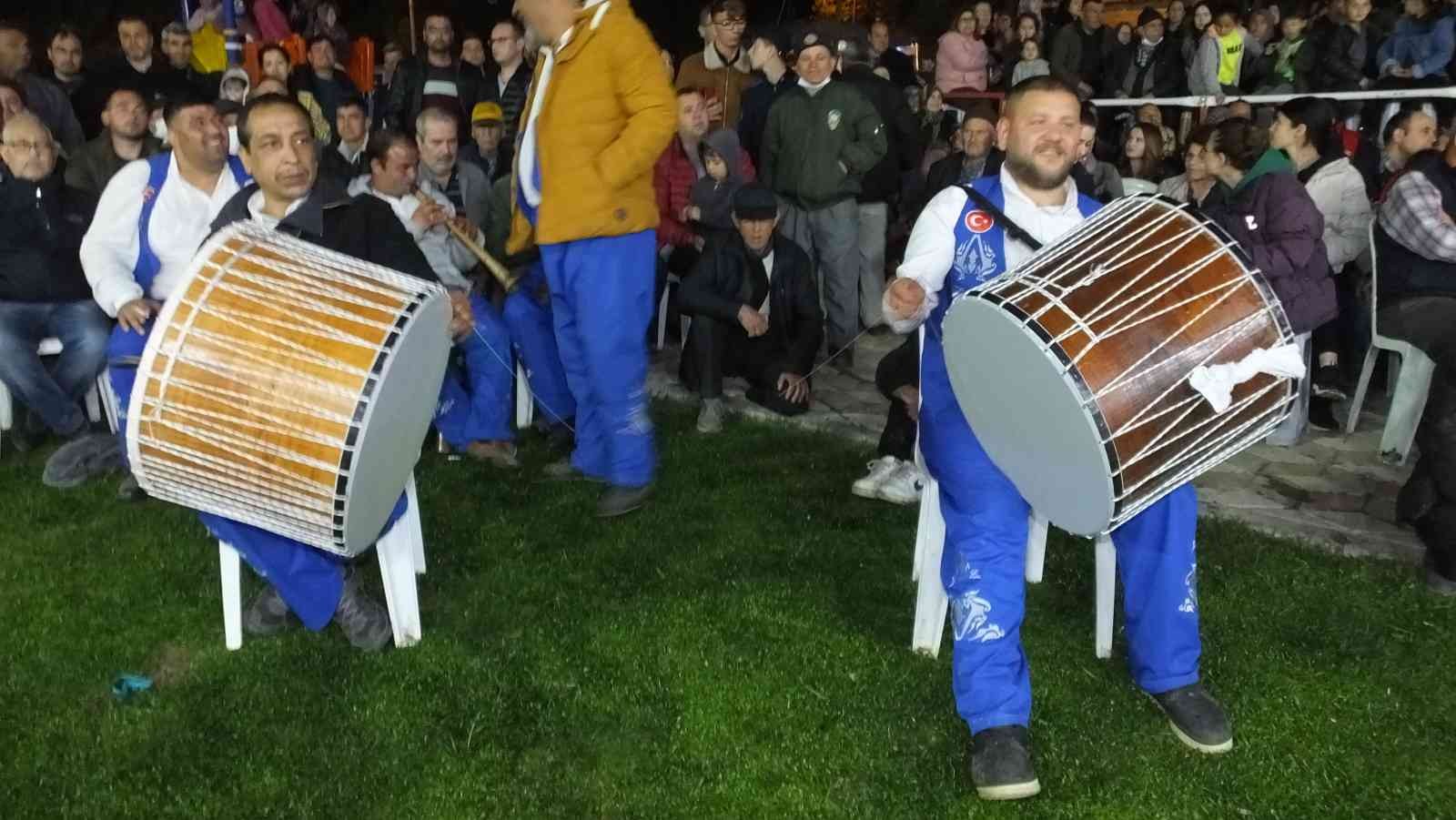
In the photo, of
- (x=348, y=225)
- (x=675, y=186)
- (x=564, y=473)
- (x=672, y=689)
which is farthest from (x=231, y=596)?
(x=675, y=186)

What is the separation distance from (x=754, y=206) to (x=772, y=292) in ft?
1.54

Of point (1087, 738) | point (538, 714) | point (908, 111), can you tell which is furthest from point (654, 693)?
point (908, 111)

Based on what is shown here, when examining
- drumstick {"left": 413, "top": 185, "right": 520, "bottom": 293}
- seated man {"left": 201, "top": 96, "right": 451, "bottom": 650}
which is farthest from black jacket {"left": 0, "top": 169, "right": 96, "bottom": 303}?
seated man {"left": 201, "top": 96, "right": 451, "bottom": 650}

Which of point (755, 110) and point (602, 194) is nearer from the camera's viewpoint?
point (602, 194)

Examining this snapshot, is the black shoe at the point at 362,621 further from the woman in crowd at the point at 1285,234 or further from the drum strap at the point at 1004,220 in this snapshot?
the woman in crowd at the point at 1285,234

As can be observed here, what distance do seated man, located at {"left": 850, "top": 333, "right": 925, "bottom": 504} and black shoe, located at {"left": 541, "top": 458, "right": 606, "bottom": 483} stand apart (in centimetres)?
107

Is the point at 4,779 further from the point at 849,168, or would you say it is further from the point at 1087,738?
the point at 849,168

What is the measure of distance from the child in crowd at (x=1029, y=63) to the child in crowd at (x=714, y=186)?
14.7ft

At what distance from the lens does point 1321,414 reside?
Answer: 5645 mm

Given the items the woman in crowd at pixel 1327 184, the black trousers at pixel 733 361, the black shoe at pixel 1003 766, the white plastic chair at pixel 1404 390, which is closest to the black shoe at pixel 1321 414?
the woman in crowd at pixel 1327 184

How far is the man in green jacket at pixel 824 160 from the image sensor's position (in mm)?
6441

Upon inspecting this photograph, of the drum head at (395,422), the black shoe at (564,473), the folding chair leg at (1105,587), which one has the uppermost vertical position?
the drum head at (395,422)

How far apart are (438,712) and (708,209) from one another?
3.98 metres

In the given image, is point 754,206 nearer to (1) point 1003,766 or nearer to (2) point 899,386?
(2) point 899,386
